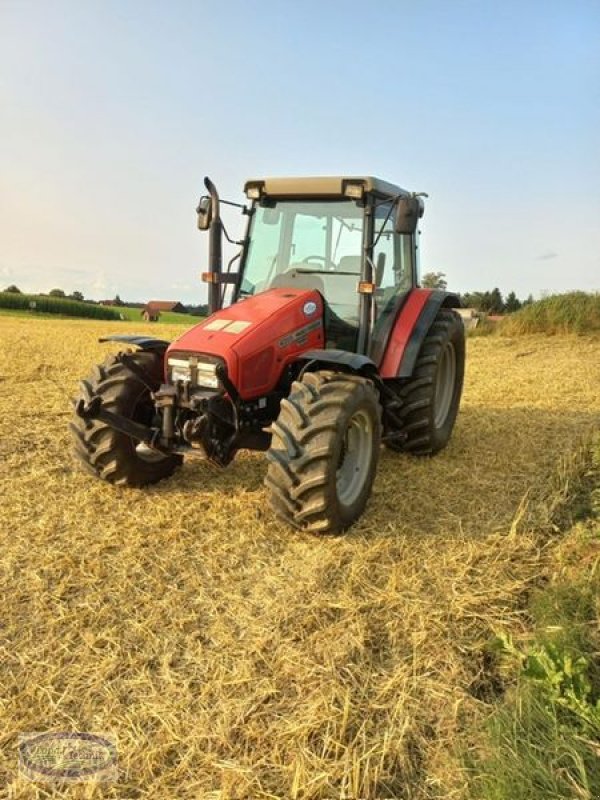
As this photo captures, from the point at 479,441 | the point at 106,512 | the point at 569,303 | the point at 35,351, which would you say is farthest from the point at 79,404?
the point at 569,303

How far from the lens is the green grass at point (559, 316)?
1591 centimetres

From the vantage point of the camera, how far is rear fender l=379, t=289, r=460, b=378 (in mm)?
5078

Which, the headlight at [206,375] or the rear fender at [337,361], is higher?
the rear fender at [337,361]

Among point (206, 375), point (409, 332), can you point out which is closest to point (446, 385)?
point (409, 332)

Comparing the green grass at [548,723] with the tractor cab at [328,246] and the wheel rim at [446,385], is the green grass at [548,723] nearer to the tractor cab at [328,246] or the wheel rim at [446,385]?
the tractor cab at [328,246]

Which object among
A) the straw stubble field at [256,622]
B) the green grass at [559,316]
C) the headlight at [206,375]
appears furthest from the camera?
the green grass at [559,316]

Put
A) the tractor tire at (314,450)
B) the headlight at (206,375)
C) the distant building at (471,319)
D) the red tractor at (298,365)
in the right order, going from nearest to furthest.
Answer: the tractor tire at (314,450) → the red tractor at (298,365) → the headlight at (206,375) → the distant building at (471,319)

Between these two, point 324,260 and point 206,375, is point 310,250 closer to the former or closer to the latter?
point 324,260

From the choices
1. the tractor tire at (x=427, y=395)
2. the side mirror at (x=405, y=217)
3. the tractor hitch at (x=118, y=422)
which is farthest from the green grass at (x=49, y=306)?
the side mirror at (x=405, y=217)

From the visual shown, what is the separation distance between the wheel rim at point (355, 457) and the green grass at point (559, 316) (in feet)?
43.2

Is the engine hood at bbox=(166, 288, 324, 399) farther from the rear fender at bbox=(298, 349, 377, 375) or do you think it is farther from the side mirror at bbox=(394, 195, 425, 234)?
the side mirror at bbox=(394, 195, 425, 234)

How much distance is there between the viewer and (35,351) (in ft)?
44.0

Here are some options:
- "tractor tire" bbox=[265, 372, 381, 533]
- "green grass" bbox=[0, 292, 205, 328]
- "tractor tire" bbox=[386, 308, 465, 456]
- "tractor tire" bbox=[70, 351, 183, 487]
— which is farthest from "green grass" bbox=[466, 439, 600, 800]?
"green grass" bbox=[0, 292, 205, 328]

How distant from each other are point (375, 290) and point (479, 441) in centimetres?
231
